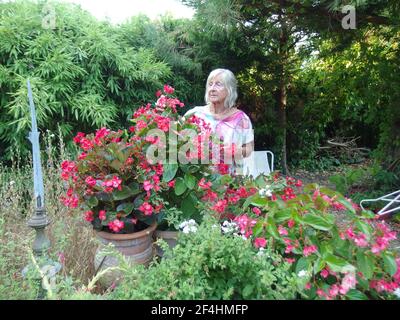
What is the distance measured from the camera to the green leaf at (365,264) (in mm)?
1076

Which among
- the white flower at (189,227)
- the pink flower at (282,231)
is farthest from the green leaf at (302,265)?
the white flower at (189,227)

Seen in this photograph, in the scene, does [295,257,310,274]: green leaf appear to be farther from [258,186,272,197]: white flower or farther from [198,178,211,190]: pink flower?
[198,178,211,190]: pink flower

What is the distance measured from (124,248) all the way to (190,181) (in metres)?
0.39

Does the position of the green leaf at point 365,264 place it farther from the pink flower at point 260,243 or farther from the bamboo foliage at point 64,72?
the bamboo foliage at point 64,72

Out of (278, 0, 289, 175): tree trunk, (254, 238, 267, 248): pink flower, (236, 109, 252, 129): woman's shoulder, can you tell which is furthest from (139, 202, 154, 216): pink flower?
(278, 0, 289, 175): tree trunk

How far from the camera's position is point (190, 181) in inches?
55.7

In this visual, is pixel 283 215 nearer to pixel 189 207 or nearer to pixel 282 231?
pixel 282 231

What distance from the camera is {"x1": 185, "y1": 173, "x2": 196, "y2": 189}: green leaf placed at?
141 centimetres

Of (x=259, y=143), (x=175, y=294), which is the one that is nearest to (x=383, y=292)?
(x=175, y=294)

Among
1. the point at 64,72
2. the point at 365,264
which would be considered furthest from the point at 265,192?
the point at 64,72

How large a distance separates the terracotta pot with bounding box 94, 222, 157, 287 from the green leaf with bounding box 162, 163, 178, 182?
0.78ft

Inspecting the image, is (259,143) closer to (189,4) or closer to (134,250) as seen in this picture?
(189,4)

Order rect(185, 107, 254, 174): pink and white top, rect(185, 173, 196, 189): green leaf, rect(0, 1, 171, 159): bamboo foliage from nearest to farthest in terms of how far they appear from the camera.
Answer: rect(185, 173, 196, 189): green leaf < rect(185, 107, 254, 174): pink and white top < rect(0, 1, 171, 159): bamboo foliage
